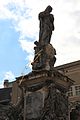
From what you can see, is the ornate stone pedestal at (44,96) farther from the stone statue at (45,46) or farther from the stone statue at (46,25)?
the stone statue at (46,25)

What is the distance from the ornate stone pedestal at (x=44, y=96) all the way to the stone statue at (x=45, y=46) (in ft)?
1.79

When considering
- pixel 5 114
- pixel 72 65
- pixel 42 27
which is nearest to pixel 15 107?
pixel 5 114

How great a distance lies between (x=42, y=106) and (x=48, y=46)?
8.62 feet

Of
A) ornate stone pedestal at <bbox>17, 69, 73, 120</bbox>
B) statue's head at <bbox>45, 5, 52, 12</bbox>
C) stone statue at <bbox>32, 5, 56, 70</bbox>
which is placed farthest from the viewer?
statue's head at <bbox>45, 5, 52, 12</bbox>

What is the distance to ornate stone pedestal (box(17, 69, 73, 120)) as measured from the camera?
1162cm

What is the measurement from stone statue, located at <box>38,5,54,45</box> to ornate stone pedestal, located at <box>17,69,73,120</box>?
1.82 m

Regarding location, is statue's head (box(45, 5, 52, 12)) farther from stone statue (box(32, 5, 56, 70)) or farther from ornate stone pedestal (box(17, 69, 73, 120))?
ornate stone pedestal (box(17, 69, 73, 120))

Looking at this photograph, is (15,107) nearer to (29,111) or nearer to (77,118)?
(29,111)

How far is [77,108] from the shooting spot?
1291cm

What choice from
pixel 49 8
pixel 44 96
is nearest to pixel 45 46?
pixel 49 8

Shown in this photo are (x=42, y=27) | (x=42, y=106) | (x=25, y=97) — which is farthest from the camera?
(x=42, y=27)

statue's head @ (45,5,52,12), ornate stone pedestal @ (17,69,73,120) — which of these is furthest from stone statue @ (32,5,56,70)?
ornate stone pedestal @ (17,69,73,120)

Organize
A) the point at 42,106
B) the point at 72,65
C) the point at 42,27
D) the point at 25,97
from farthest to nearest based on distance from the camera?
the point at 72,65, the point at 42,27, the point at 25,97, the point at 42,106

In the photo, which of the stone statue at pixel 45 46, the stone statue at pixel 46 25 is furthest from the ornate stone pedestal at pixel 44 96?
the stone statue at pixel 46 25
